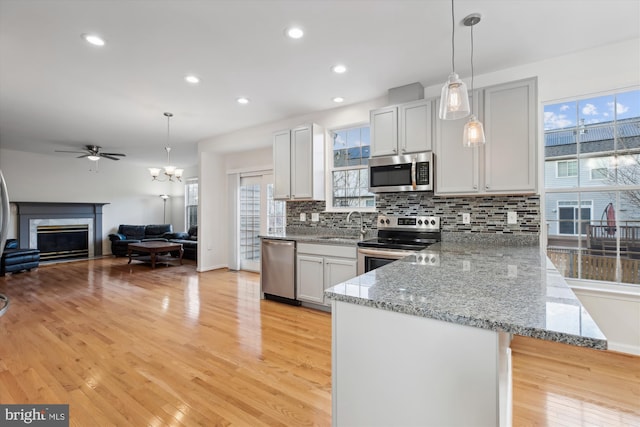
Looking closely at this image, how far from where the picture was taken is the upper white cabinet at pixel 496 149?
2746mm

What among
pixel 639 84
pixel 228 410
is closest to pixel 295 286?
pixel 228 410

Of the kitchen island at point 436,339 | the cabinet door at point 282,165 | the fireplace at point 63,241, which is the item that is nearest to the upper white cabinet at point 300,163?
the cabinet door at point 282,165

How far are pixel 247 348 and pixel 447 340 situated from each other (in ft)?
7.09

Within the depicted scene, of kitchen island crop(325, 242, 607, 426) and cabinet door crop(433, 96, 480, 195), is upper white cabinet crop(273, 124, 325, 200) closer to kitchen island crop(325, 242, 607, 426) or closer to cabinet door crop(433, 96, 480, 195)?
cabinet door crop(433, 96, 480, 195)

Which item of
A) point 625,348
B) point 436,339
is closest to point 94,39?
point 436,339

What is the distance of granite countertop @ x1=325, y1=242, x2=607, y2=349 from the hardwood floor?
0.97 meters

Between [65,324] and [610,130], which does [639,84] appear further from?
[65,324]

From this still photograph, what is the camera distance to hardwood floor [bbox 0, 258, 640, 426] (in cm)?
185

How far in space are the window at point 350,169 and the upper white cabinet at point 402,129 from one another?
541 millimetres

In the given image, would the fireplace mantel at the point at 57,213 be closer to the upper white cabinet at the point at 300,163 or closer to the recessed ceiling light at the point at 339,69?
the upper white cabinet at the point at 300,163

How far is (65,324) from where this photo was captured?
326 centimetres

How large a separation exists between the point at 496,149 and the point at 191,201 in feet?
27.9

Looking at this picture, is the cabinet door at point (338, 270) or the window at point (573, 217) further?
the cabinet door at point (338, 270)

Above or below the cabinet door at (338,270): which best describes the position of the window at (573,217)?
above
